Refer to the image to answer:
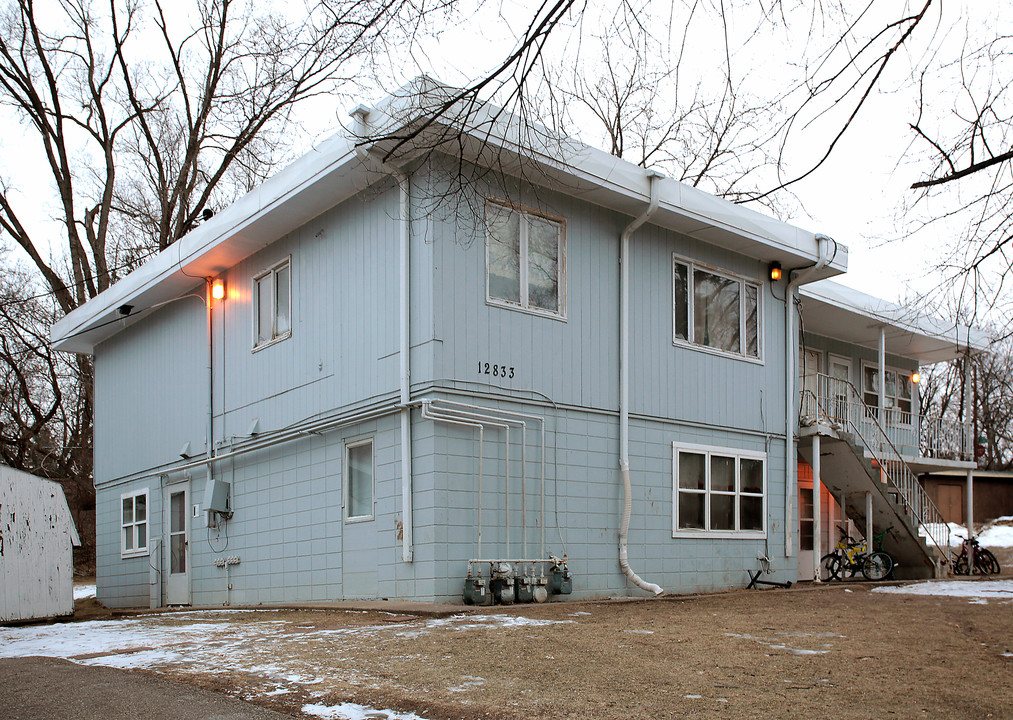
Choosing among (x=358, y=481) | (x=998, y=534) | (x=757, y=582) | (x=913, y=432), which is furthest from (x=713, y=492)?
(x=998, y=534)

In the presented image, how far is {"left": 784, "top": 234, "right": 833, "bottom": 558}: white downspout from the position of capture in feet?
45.0

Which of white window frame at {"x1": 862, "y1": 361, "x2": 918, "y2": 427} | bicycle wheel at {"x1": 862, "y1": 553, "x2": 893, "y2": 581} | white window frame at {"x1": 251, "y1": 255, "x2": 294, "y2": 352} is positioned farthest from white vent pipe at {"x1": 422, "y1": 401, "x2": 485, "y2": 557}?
white window frame at {"x1": 862, "y1": 361, "x2": 918, "y2": 427}

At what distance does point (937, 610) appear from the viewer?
8898mm

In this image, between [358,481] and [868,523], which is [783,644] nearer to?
[358,481]

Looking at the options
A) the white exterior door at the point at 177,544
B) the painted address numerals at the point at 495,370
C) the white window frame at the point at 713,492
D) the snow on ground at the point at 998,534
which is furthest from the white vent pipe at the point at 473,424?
the snow on ground at the point at 998,534

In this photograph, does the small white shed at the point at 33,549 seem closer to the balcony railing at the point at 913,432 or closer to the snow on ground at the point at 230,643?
the snow on ground at the point at 230,643

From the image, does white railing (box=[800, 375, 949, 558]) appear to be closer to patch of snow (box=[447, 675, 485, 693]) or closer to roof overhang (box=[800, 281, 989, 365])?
roof overhang (box=[800, 281, 989, 365])

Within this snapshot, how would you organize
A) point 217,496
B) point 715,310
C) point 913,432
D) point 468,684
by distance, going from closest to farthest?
point 468,684 → point 217,496 → point 715,310 → point 913,432

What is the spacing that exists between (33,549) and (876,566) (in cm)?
1160

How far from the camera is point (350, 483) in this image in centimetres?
1113

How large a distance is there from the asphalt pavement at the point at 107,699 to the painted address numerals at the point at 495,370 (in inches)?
210

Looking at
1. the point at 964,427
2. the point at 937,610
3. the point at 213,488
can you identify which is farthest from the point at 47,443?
the point at 937,610

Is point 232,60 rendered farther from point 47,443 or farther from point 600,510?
point 600,510

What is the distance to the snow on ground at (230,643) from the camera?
17.5 feet
